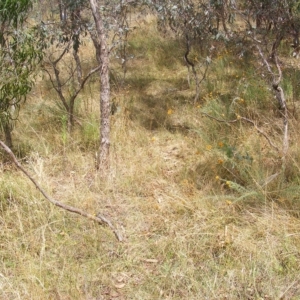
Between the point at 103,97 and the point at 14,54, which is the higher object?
the point at 14,54

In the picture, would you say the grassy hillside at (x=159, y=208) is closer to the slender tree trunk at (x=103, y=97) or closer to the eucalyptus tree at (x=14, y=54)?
the slender tree trunk at (x=103, y=97)

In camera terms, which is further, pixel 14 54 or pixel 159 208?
pixel 14 54

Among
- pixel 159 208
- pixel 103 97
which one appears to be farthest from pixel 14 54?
pixel 159 208

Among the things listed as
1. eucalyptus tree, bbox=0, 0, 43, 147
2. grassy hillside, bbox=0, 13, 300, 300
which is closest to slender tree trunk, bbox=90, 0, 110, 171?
grassy hillside, bbox=0, 13, 300, 300

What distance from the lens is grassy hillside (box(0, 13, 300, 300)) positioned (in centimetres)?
256

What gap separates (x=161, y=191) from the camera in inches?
142

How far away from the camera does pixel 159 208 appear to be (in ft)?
10.9

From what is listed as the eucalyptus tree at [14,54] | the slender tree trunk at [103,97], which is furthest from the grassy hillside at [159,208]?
the eucalyptus tree at [14,54]

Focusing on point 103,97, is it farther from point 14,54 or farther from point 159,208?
point 159,208

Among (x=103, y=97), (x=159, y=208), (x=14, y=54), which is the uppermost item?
(x=14, y=54)

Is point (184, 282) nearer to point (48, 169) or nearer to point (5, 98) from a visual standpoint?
point (48, 169)

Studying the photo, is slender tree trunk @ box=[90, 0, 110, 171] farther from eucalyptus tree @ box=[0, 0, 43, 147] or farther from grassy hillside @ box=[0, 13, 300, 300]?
eucalyptus tree @ box=[0, 0, 43, 147]

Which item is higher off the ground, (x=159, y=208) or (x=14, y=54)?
(x=14, y=54)

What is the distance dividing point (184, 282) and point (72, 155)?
2.12m
